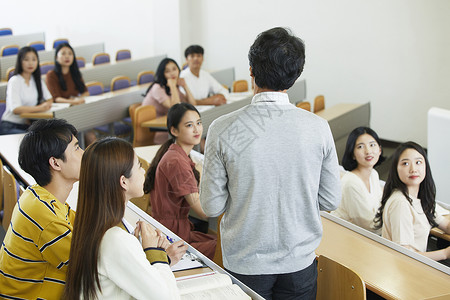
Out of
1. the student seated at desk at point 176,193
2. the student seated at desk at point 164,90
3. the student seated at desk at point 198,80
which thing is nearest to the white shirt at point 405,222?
the student seated at desk at point 176,193

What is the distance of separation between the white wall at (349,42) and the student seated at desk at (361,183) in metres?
3.24

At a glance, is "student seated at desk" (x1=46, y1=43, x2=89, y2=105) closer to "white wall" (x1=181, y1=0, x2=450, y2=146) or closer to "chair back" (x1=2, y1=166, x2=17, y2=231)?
"chair back" (x1=2, y1=166, x2=17, y2=231)

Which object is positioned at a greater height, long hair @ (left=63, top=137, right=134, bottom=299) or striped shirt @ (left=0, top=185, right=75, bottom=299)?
long hair @ (left=63, top=137, right=134, bottom=299)

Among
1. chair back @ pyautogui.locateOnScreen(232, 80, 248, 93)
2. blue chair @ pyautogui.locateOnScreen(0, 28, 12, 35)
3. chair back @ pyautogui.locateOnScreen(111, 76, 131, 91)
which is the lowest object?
chair back @ pyautogui.locateOnScreen(232, 80, 248, 93)

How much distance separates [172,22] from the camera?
849 cm

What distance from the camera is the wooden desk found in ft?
7.01

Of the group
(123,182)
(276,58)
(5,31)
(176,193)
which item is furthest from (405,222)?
(5,31)

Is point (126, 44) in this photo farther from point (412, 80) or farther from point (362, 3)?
point (412, 80)

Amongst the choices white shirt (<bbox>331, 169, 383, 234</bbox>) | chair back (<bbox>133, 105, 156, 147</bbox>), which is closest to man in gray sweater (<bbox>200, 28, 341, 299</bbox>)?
white shirt (<bbox>331, 169, 383, 234</bbox>)

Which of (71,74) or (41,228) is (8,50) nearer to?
(71,74)

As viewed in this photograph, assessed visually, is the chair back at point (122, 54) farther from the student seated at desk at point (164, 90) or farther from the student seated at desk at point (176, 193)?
the student seated at desk at point (176, 193)

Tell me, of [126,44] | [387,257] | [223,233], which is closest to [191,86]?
[387,257]

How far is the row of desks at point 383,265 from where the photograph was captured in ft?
7.02

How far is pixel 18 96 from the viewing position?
4926 mm
